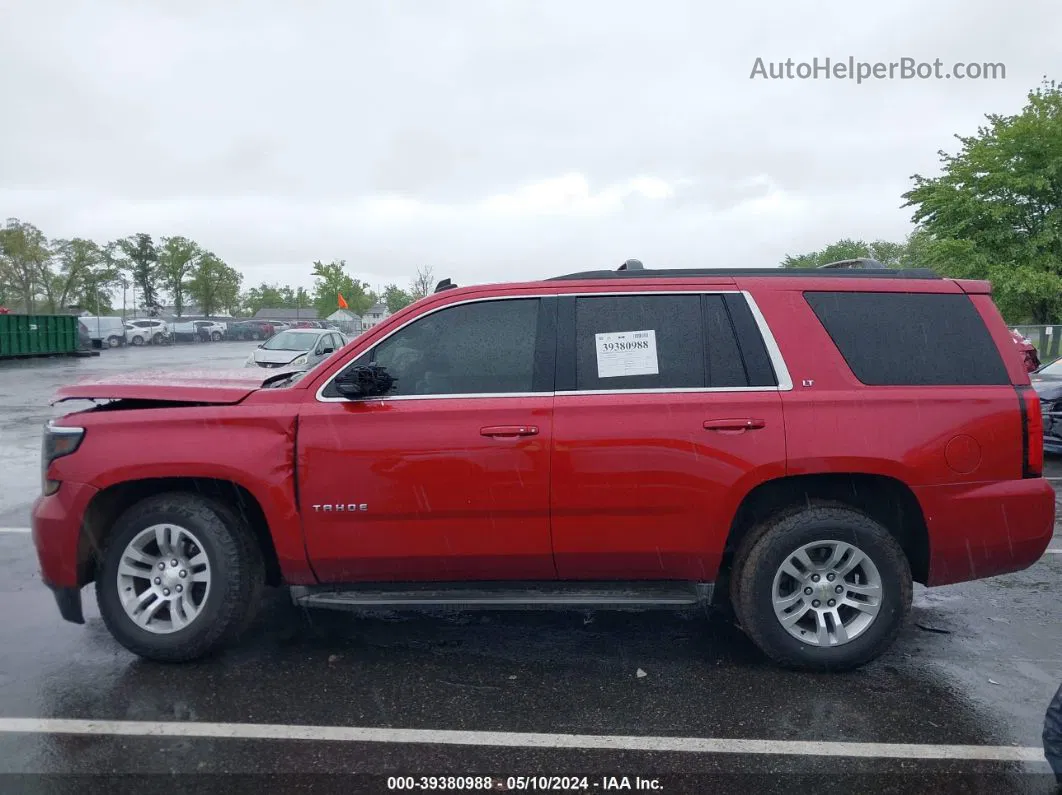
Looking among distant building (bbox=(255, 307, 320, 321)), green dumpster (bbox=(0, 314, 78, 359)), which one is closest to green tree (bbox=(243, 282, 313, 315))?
distant building (bbox=(255, 307, 320, 321))

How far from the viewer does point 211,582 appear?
4.08 m

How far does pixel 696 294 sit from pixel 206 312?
9131cm

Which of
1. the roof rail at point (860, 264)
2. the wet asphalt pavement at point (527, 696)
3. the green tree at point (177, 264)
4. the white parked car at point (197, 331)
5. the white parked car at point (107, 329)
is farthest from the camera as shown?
the green tree at point (177, 264)

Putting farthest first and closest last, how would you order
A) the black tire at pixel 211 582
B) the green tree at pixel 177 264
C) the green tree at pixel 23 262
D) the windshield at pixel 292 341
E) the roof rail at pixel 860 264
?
the green tree at pixel 177 264 < the green tree at pixel 23 262 < the windshield at pixel 292 341 < the roof rail at pixel 860 264 < the black tire at pixel 211 582

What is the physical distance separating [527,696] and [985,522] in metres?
2.33

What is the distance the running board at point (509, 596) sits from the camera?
403cm

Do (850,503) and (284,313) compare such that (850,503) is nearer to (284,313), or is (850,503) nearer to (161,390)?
(161,390)

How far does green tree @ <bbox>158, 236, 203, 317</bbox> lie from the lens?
281 feet

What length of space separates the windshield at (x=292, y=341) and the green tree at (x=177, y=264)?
7163 centimetres

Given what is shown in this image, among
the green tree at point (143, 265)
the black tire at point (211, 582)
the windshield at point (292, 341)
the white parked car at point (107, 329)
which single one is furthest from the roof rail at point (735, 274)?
the green tree at point (143, 265)

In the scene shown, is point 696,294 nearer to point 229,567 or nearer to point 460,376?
point 460,376

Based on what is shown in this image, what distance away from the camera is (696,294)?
14.0 ft

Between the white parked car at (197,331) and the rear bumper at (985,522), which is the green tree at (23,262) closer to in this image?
the white parked car at (197,331)

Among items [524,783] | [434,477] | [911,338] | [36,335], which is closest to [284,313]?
[36,335]
